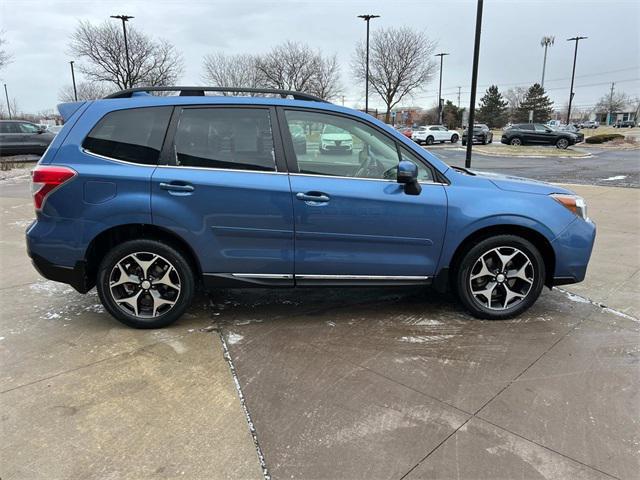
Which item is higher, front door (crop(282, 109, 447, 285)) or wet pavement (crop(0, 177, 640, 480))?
front door (crop(282, 109, 447, 285))

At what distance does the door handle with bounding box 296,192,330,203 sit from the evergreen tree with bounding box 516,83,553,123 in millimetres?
86461

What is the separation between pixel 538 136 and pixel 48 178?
3346cm

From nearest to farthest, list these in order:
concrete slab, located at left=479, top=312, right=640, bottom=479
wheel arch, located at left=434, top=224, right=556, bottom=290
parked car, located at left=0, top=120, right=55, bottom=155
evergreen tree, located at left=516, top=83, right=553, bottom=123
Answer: concrete slab, located at left=479, top=312, right=640, bottom=479 < wheel arch, located at left=434, top=224, right=556, bottom=290 < parked car, located at left=0, top=120, right=55, bottom=155 < evergreen tree, located at left=516, top=83, right=553, bottom=123

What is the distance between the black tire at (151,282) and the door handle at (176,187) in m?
0.43

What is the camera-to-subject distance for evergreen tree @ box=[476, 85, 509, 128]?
278ft

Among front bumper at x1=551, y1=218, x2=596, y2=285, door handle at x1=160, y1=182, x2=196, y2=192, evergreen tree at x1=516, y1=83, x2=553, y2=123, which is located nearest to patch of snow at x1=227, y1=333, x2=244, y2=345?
door handle at x1=160, y1=182, x2=196, y2=192

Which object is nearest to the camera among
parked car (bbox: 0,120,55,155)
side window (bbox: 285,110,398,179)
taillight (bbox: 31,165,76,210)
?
taillight (bbox: 31,165,76,210)

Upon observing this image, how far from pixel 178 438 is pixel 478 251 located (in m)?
2.57

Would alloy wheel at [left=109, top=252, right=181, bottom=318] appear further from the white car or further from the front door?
the white car

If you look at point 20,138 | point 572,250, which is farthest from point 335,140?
point 20,138

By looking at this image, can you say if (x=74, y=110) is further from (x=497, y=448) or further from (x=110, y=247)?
(x=497, y=448)

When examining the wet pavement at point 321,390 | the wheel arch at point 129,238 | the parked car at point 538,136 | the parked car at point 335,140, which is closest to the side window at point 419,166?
the parked car at point 335,140

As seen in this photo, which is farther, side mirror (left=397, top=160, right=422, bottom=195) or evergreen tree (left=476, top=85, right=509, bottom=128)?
evergreen tree (left=476, top=85, right=509, bottom=128)

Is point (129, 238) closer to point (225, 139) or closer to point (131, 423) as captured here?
point (225, 139)
